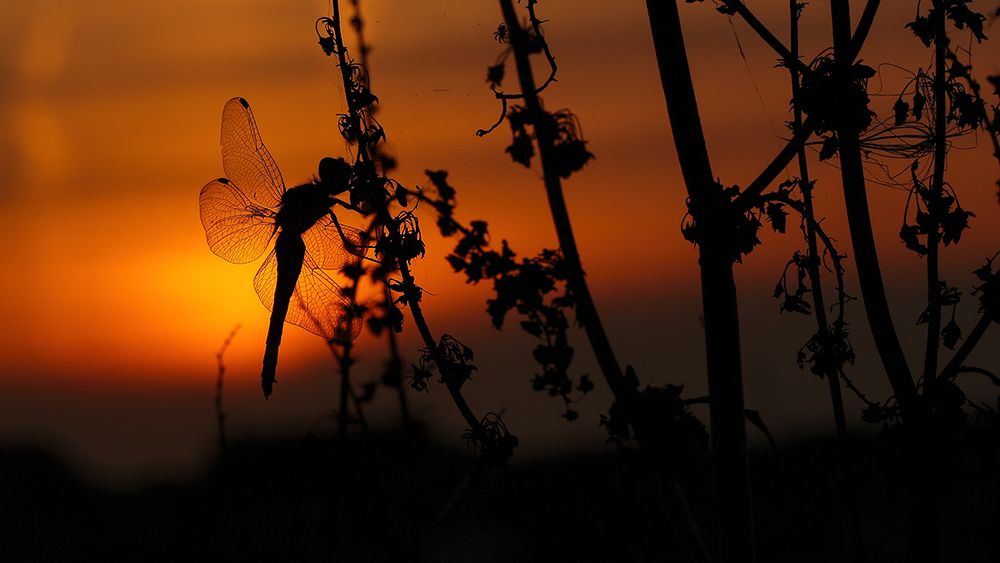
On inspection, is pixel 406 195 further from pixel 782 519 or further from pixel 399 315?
pixel 782 519

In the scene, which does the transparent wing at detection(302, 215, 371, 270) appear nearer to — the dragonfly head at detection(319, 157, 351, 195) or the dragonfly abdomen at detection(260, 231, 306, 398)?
the dragonfly abdomen at detection(260, 231, 306, 398)

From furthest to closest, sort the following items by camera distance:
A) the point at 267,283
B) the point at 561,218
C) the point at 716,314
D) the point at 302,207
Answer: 1. the point at 267,283
2. the point at 302,207
3. the point at 561,218
4. the point at 716,314

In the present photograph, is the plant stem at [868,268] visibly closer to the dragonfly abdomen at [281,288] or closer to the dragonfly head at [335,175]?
the dragonfly head at [335,175]

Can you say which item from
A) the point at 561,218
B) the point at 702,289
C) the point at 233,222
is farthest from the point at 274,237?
the point at 702,289

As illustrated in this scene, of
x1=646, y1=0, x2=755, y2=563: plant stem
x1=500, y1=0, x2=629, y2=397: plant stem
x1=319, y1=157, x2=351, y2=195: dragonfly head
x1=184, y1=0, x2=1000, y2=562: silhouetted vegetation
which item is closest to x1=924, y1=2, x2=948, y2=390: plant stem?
x1=184, y1=0, x2=1000, y2=562: silhouetted vegetation

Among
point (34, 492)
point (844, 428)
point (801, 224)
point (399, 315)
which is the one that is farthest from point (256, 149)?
point (34, 492)

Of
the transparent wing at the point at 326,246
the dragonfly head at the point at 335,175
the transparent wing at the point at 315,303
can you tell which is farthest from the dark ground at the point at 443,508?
the dragonfly head at the point at 335,175

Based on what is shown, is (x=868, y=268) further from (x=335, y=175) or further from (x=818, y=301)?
(x=335, y=175)

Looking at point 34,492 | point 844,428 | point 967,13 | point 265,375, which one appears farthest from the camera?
point 34,492
